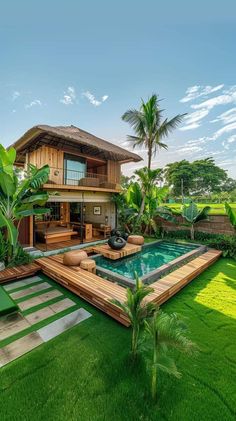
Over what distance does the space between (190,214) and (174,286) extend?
22.1 feet

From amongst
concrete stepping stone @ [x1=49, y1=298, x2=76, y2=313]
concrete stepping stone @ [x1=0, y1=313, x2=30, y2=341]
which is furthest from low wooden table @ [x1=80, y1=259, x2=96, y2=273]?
concrete stepping stone @ [x1=0, y1=313, x2=30, y2=341]

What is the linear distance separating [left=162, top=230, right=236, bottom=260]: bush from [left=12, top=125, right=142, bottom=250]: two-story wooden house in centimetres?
463

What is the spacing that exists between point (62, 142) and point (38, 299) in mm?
9446

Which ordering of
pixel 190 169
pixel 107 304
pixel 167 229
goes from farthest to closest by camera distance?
pixel 190 169 < pixel 167 229 < pixel 107 304

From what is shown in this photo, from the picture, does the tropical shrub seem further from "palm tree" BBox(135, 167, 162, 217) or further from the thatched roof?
the thatched roof

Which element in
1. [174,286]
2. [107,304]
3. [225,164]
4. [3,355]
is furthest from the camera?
[225,164]

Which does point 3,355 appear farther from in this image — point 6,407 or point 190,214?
point 190,214

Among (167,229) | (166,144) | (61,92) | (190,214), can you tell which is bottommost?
(167,229)

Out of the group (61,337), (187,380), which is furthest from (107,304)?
(187,380)

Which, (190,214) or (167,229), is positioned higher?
(190,214)

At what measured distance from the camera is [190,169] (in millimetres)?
42969

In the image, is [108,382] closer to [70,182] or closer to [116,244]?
[116,244]

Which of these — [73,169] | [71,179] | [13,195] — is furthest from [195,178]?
[13,195]

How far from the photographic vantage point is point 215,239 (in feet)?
34.1
